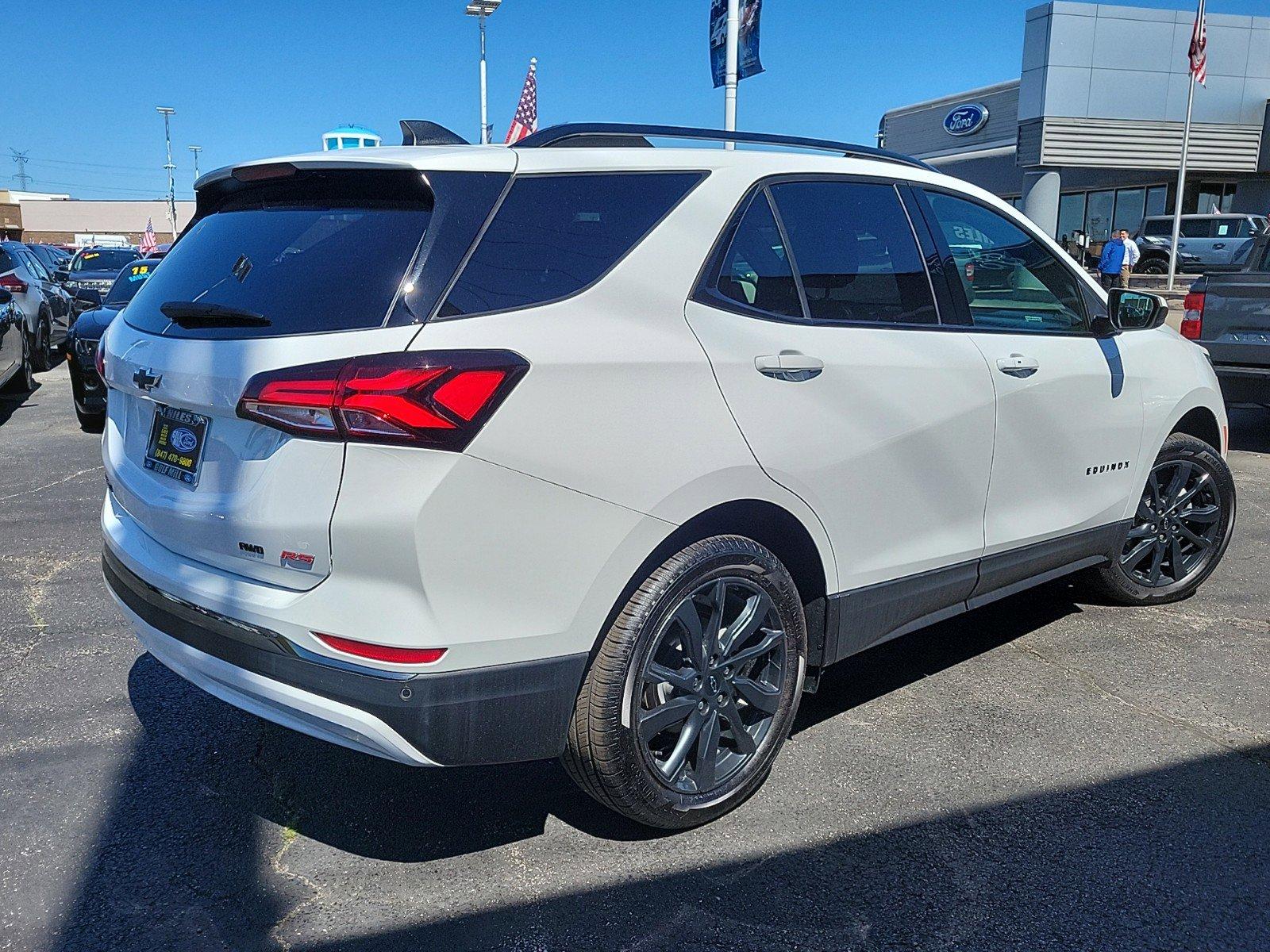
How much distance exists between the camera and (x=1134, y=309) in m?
4.06

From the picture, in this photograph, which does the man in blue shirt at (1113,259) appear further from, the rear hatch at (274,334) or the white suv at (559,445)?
the rear hatch at (274,334)

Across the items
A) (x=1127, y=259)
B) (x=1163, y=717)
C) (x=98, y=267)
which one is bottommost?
(x=1163, y=717)

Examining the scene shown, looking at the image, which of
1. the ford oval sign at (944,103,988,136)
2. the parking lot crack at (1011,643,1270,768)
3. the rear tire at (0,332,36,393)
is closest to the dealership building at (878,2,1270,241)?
the ford oval sign at (944,103,988,136)

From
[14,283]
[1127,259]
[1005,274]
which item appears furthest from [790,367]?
[1127,259]

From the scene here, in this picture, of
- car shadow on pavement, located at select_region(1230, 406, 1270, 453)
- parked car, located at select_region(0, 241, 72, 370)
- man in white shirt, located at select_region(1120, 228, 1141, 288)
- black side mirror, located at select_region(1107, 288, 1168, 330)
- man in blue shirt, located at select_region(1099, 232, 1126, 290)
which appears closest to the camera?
black side mirror, located at select_region(1107, 288, 1168, 330)

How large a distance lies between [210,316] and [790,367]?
1468 mm

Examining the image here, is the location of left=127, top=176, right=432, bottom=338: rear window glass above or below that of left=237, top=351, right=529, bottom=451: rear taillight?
above

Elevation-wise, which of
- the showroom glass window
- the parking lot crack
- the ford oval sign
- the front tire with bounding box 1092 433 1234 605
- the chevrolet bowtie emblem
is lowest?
the parking lot crack

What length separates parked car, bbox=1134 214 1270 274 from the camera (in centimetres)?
2631

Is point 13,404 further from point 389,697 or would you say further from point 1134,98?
point 1134,98

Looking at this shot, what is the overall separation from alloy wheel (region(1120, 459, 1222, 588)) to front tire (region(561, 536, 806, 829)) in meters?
2.27

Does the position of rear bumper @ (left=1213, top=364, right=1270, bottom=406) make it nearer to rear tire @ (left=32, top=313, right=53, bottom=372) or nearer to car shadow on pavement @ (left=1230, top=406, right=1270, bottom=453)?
car shadow on pavement @ (left=1230, top=406, right=1270, bottom=453)

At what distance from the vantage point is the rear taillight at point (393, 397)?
7.30ft

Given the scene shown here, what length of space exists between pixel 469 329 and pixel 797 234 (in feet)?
3.94
